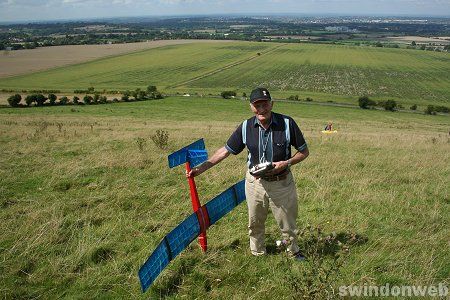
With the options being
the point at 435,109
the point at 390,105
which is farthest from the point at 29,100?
the point at 435,109

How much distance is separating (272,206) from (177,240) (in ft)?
3.90

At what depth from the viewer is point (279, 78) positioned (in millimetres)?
89312

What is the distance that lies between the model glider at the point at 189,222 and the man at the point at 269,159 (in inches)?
8.6

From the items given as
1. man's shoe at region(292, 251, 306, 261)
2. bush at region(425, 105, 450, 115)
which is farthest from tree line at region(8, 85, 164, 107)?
man's shoe at region(292, 251, 306, 261)

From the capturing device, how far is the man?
405cm

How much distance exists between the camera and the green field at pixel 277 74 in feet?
246

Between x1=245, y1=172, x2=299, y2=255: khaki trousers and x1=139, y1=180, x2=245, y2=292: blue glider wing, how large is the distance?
524 mm

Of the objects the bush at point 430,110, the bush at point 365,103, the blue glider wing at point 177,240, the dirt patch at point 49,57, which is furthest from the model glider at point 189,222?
the dirt patch at point 49,57

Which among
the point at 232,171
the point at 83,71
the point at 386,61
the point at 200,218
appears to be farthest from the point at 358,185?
the point at 386,61

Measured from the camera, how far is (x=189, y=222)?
420cm

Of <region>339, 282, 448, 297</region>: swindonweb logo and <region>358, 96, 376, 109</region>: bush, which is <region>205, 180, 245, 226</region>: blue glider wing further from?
<region>358, 96, 376, 109</region>: bush

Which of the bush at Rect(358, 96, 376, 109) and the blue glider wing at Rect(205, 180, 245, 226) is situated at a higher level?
the blue glider wing at Rect(205, 180, 245, 226)

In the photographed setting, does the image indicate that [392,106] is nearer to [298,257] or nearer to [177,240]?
[298,257]

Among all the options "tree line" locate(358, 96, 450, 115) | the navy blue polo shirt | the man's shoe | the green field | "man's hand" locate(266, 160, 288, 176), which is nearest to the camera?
"man's hand" locate(266, 160, 288, 176)
